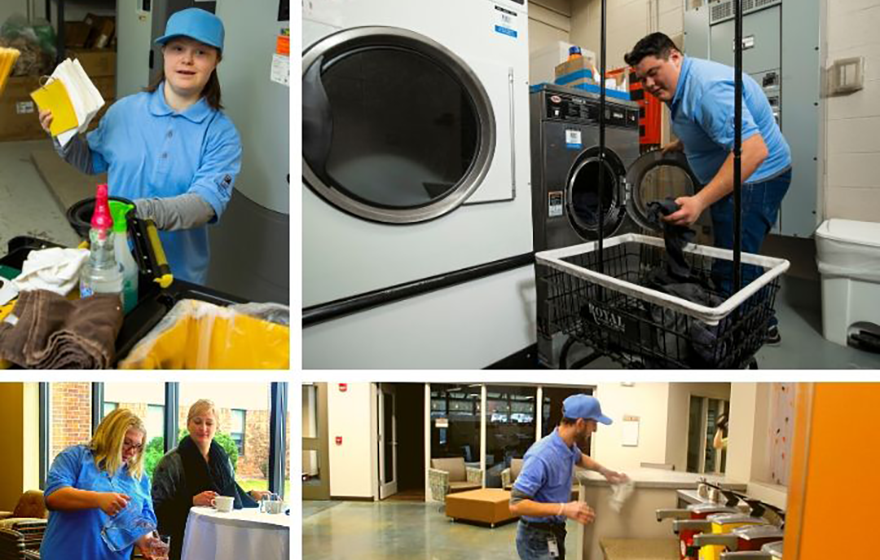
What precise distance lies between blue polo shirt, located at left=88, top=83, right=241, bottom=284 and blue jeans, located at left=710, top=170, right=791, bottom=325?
4.18 feet

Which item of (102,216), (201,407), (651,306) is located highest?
Result: (102,216)

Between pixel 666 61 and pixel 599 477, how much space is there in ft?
→ 3.56

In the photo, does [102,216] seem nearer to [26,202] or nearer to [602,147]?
[26,202]

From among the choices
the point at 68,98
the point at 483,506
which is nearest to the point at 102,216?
the point at 68,98

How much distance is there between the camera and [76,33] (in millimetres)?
2217

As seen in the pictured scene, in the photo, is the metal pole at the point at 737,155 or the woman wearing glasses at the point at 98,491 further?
the woman wearing glasses at the point at 98,491

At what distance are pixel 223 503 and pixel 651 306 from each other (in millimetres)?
1248

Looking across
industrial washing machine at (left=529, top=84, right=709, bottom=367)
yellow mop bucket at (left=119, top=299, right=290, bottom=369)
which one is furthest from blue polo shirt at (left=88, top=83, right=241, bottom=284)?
industrial washing machine at (left=529, top=84, right=709, bottom=367)

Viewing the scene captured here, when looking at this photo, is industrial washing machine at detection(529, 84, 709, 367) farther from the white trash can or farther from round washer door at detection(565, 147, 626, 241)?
the white trash can

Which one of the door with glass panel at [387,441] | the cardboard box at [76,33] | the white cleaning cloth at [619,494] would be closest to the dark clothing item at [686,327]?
the white cleaning cloth at [619,494]

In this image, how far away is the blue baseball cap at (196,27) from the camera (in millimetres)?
2205

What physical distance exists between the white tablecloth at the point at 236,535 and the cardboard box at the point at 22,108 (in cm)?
109

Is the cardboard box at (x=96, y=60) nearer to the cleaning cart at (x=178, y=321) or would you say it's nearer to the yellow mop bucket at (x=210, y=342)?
the cleaning cart at (x=178, y=321)

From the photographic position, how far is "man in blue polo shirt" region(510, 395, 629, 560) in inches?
87.0
